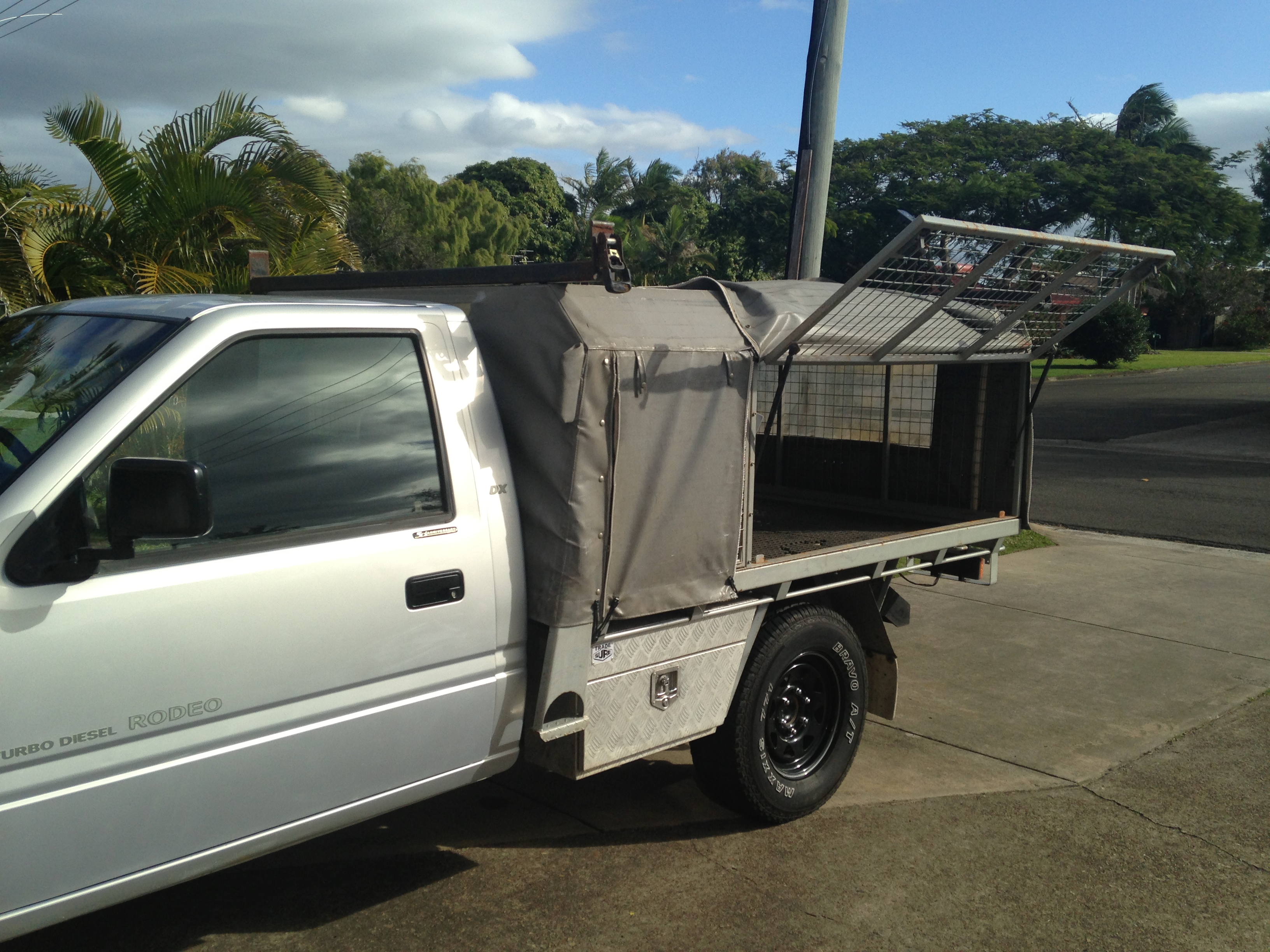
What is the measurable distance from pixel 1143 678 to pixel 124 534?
19.5 feet

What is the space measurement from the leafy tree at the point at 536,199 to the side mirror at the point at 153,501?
51.1m

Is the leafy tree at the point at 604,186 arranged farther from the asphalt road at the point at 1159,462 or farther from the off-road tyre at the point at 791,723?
the off-road tyre at the point at 791,723

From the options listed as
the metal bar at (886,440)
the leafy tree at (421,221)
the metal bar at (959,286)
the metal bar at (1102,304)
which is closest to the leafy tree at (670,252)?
the leafy tree at (421,221)

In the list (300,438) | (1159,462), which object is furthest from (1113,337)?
(300,438)

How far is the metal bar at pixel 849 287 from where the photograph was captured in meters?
3.55

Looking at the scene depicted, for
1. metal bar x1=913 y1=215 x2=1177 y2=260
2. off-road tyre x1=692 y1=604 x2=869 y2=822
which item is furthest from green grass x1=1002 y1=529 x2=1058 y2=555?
off-road tyre x1=692 y1=604 x2=869 y2=822

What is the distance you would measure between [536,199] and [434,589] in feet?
200

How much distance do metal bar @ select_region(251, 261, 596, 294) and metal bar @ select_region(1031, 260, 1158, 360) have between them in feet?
8.51

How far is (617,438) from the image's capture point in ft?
11.2

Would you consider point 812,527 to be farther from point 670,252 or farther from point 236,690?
point 670,252

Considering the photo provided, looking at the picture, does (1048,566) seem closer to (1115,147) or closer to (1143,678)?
(1143,678)

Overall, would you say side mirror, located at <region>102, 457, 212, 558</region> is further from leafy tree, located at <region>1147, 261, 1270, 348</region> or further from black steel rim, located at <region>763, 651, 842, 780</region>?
leafy tree, located at <region>1147, 261, 1270, 348</region>

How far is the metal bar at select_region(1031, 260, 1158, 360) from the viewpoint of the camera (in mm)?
4863

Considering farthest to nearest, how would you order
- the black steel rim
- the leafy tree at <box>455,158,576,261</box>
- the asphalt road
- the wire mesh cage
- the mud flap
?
1. the leafy tree at <box>455,158,576,261</box>
2. the asphalt road
3. the mud flap
4. the black steel rim
5. the wire mesh cage
